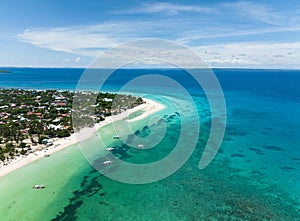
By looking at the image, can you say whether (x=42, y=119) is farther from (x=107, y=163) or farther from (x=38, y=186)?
(x=38, y=186)

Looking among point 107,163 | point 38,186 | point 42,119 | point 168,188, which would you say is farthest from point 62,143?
point 168,188

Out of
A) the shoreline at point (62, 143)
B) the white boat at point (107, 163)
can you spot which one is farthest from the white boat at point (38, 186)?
the white boat at point (107, 163)

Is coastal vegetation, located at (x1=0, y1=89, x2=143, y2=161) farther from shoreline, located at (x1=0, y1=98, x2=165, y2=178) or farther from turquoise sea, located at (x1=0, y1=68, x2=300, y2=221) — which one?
turquoise sea, located at (x1=0, y1=68, x2=300, y2=221)

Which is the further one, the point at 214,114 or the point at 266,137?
the point at 214,114

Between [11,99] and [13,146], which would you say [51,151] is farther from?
[11,99]

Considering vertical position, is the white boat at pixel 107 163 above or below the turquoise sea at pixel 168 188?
above

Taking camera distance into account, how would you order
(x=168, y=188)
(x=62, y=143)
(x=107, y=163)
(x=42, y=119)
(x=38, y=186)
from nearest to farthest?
(x=38, y=186)
(x=168, y=188)
(x=107, y=163)
(x=62, y=143)
(x=42, y=119)

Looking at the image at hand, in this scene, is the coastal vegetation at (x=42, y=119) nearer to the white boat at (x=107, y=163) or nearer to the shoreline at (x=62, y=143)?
the shoreline at (x=62, y=143)

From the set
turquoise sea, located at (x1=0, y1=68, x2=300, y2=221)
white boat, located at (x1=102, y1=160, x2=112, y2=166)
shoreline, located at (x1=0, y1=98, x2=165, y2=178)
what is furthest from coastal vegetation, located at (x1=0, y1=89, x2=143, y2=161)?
white boat, located at (x1=102, y1=160, x2=112, y2=166)

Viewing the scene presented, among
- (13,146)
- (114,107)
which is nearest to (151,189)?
(13,146)
